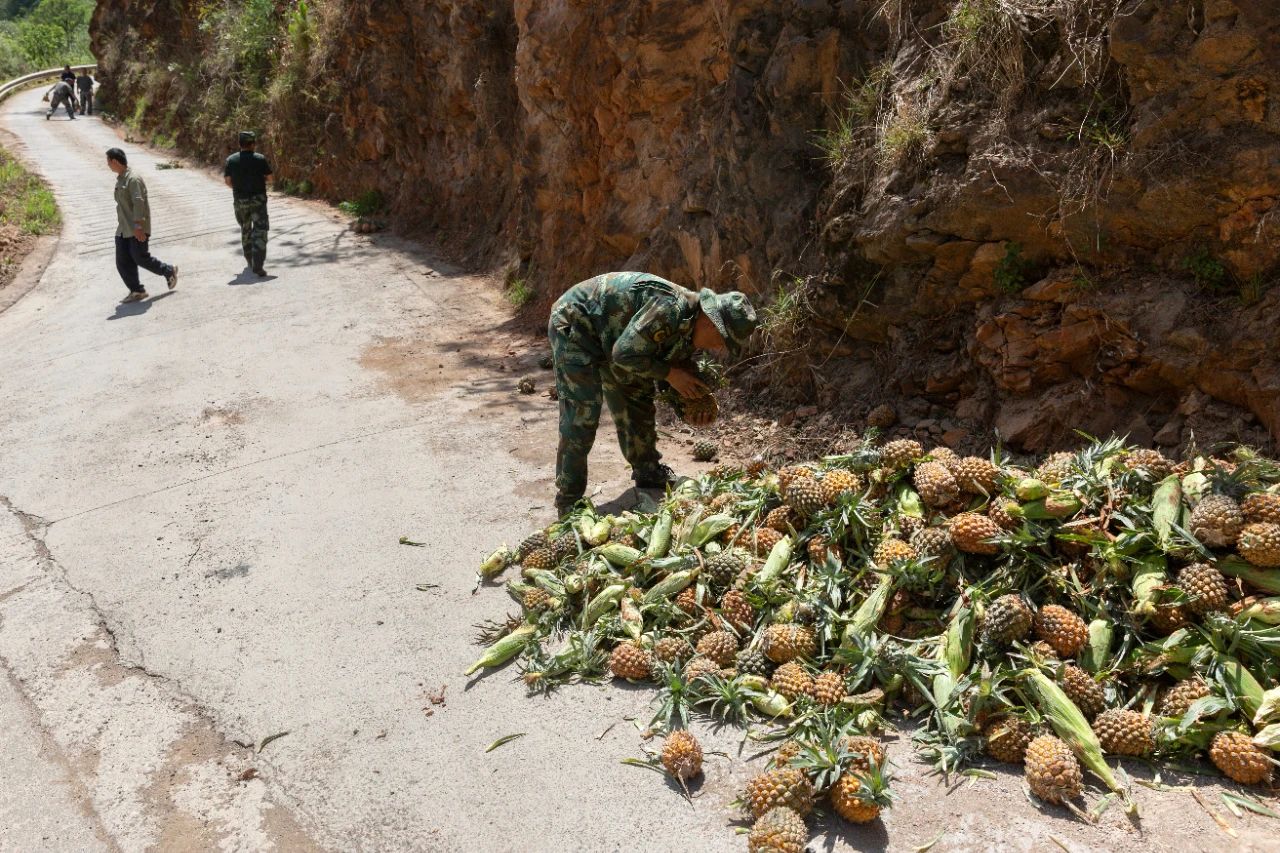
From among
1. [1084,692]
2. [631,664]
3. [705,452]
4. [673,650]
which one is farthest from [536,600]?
[1084,692]

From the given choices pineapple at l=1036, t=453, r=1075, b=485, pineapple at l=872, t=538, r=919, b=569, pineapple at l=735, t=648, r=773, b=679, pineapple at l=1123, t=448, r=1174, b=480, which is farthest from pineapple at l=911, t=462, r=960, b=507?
pineapple at l=735, t=648, r=773, b=679

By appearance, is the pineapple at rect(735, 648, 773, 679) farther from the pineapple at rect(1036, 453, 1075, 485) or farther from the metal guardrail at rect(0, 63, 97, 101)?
the metal guardrail at rect(0, 63, 97, 101)

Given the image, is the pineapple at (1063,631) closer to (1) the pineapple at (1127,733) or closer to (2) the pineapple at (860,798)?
(1) the pineapple at (1127,733)

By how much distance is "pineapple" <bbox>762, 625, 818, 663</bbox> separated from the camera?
4.27m

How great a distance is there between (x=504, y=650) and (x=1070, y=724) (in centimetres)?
255

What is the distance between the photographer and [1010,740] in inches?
145

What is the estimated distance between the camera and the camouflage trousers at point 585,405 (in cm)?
597

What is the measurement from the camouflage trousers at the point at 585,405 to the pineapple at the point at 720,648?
196 centimetres

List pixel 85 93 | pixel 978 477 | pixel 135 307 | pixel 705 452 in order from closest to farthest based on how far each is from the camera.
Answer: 1. pixel 978 477
2. pixel 705 452
3. pixel 135 307
4. pixel 85 93

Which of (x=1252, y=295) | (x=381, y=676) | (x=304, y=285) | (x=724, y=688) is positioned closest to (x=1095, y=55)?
(x=1252, y=295)

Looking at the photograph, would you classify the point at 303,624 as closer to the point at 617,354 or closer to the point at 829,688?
the point at 617,354

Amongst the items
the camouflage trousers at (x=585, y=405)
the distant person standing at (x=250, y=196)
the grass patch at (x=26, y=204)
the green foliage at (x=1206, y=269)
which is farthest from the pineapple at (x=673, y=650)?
the grass patch at (x=26, y=204)

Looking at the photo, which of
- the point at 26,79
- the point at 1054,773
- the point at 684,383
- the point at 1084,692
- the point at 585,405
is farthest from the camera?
the point at 26,79

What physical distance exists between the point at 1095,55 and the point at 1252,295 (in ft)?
5.51
